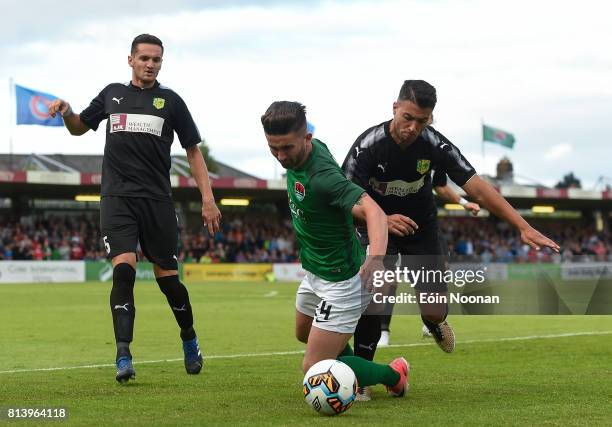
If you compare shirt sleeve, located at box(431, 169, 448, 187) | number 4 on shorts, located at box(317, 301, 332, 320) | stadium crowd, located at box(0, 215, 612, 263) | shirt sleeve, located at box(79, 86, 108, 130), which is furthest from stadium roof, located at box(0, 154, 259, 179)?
number 4 on shorts, located at box(317, 301, 332, 320)

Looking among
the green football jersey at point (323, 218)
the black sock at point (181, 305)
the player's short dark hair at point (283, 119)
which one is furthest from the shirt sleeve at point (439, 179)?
the player's short dark hair at point (283, 119)

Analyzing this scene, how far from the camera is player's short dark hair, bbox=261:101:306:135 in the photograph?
5895mm

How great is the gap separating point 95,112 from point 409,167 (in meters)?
2.56

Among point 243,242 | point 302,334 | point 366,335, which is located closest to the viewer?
point 302,334

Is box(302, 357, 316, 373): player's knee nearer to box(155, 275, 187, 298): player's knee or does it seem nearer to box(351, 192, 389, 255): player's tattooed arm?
box(351, 192, 389, 255): player's tattooed arm

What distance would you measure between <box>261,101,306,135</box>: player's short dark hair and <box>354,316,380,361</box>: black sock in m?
1.91

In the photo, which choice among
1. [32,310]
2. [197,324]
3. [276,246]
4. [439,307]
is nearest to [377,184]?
[439,307]

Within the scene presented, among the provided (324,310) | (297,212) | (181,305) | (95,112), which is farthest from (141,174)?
(324,310)

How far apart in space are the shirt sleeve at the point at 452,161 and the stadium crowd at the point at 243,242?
98.5ft

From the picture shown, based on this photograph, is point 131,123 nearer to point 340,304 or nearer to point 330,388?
point 340,304

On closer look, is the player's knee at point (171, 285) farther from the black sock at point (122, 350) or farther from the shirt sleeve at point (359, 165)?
the shirt sleeve at point (359, 165)

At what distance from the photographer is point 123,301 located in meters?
7.64

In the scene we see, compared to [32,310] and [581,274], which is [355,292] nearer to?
[32,310]

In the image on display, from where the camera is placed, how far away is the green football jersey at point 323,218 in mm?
6051
